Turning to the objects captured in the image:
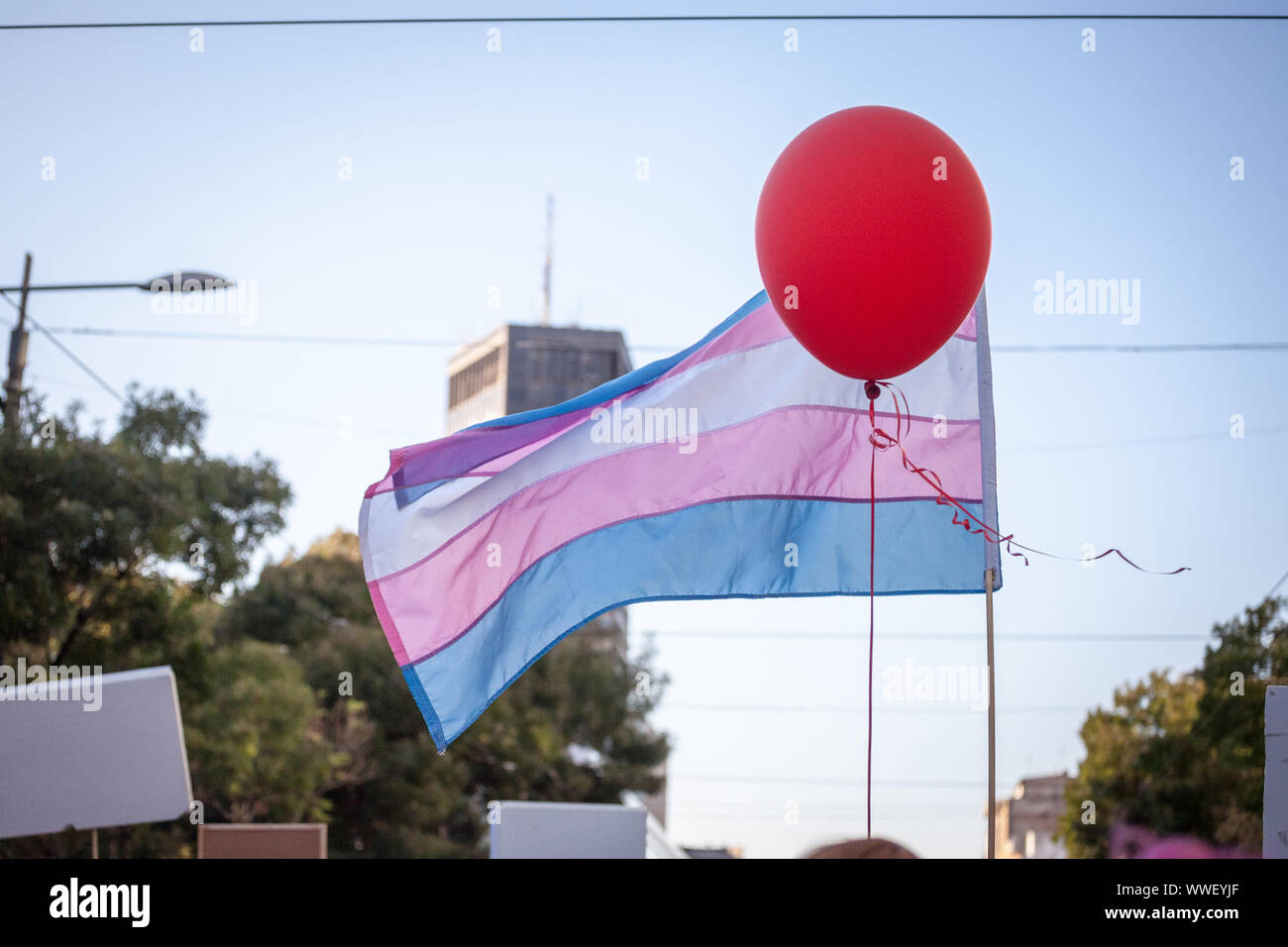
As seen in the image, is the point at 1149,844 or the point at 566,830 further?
the point at 1149,844

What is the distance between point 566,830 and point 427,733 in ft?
83.2

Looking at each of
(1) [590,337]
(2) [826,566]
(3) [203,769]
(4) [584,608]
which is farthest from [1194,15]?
(1) [590,337]

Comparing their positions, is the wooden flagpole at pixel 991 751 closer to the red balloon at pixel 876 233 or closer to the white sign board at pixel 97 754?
the red balloon at pixel 876 233

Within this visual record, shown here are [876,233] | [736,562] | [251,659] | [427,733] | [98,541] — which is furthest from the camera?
[427,733]

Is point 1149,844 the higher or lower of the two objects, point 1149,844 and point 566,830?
the lower

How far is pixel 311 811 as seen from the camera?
26.6 m

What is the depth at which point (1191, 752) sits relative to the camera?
80.8ft

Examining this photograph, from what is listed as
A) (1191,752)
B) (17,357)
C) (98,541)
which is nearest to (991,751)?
(17,357)

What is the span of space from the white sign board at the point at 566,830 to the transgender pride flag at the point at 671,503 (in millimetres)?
2247

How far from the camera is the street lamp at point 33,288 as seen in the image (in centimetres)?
1233

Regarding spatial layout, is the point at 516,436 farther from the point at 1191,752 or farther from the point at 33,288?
the point at 1191,752

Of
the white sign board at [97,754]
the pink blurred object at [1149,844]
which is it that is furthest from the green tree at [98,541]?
the pink blurred object at [1149,844]
